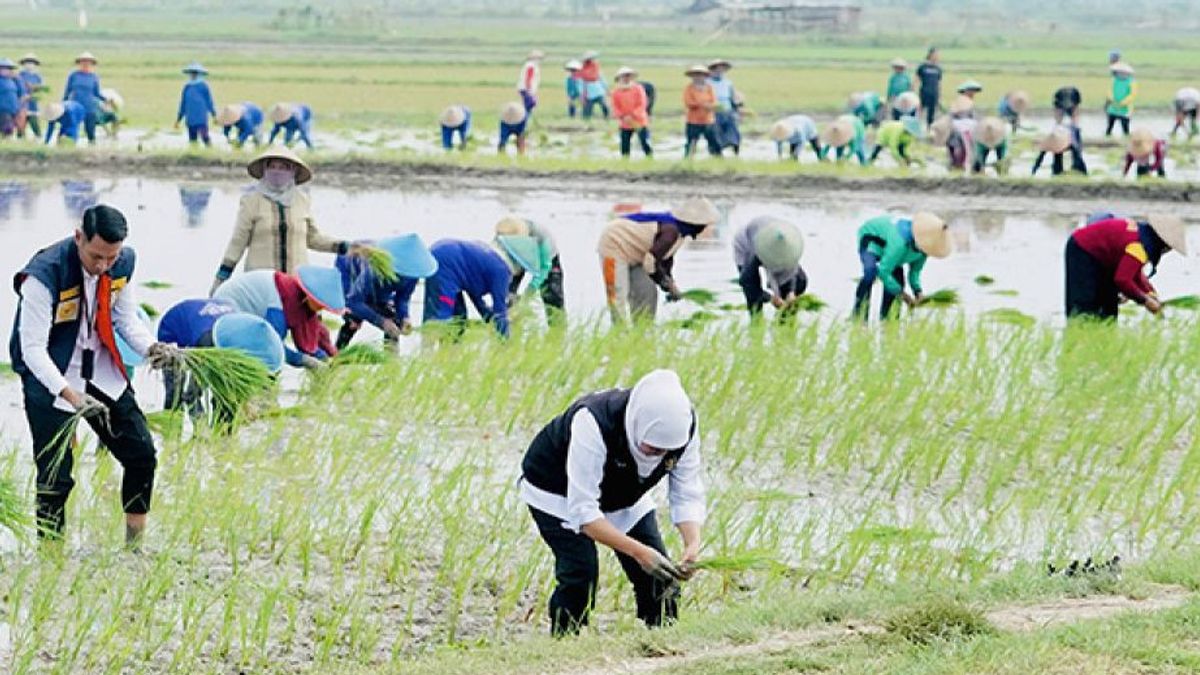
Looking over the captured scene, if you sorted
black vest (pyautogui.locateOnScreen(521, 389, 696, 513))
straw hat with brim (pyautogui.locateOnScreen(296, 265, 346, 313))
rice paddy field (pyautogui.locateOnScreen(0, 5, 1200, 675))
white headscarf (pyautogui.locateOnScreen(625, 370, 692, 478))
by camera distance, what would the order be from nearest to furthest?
white headscarf (pyautogui.locateOnScreen(625, 370, 692, 478))
black vest (pyautogui.locateOnScreen(521, 389, 696, 513))
rice paddy field (pyautogui.locateOnScreen(0, 5, 1200, 675))
straw hat with brim (pyautogui.locateOnScreen(296, 265, 346, 313))

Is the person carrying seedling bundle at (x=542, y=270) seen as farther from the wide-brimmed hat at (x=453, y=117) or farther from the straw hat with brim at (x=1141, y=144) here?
the wide-brimmed hat at (x=453, y=117)

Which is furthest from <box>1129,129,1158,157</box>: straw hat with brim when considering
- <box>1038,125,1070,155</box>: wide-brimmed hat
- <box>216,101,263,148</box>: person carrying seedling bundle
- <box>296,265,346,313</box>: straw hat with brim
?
<box>296,265,346,313</box>: straw hat with brim

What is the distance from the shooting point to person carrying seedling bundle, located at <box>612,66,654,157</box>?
21.5m

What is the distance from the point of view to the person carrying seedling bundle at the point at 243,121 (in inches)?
848

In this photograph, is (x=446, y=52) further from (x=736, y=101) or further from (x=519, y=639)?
(x=519, y=639)

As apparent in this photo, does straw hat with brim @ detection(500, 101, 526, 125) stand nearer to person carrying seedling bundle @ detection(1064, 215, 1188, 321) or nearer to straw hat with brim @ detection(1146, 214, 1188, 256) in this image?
person carrying seedling bundle @ detection(1064, 215, 1188, 321)

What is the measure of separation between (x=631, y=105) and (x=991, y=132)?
3630 mm

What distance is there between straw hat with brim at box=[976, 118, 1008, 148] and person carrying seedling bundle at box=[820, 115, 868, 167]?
5.91 feet

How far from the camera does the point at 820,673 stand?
5.15 m

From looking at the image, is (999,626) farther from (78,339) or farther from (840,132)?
(840,132)

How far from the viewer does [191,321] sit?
7953 mm

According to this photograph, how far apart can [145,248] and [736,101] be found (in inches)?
372

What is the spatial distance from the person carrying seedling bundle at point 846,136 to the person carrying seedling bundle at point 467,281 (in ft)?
40.1

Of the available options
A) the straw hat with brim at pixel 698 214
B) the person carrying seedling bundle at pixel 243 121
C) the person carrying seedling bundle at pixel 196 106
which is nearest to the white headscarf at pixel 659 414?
the straw hat with brim at pixel 698 214
